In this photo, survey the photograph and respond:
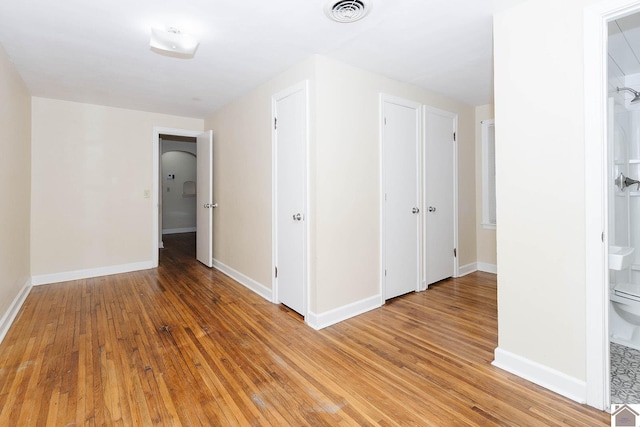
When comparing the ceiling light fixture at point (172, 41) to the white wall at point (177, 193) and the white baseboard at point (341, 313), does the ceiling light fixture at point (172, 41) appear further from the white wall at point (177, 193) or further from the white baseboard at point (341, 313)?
the white wall at point (177, 193)

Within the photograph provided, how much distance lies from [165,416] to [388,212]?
2.36m

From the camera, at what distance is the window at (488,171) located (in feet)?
13.5

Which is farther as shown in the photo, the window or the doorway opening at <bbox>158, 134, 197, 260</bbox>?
the doorway opening at <bbox>158, 134, 197, 260</bbox>

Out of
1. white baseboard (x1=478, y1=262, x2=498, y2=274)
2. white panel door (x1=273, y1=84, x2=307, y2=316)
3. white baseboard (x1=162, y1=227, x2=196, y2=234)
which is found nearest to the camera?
white panel door (x1=273, y1=84, x2=307, y2=316)

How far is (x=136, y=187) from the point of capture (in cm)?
440

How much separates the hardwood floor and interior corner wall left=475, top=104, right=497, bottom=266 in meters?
1.16

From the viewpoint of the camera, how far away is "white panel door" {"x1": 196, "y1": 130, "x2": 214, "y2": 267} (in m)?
4.28

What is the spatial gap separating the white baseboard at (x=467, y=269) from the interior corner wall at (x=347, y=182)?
5.30 feet

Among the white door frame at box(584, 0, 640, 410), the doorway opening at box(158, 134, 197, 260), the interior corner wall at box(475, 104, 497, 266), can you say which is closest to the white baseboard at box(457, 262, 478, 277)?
the interior corner wall at box(475, 104, 497, 266)

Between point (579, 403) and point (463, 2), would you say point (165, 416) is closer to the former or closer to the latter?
point (579, 403)

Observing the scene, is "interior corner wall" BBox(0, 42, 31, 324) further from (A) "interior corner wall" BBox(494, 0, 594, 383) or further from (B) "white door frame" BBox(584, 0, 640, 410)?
(B) "white door frame" BBox(584, 0, 640, 410)

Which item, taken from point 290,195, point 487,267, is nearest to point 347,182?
point 290,195

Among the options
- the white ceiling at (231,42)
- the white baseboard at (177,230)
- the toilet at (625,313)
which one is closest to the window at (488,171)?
the white ceiling at (231,42)

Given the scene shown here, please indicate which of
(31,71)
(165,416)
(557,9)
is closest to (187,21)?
(31,71)
